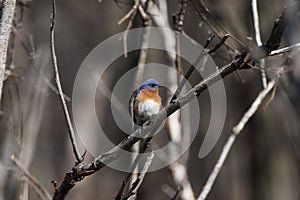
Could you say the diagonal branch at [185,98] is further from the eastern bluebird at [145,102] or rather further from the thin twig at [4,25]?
the eastern bluebird at [145,102]

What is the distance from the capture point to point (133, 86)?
9.05 ft

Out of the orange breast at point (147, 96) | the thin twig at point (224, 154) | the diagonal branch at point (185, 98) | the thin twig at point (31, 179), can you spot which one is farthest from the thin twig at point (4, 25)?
the orange breast at point (147, 96)

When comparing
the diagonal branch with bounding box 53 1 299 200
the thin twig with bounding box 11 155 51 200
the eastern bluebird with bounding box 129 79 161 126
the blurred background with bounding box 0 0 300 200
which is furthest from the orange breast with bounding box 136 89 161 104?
the diagonal branch with bounding box 53 1 299 200

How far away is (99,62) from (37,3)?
3.66 meters

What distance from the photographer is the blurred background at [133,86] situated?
8.09 feet

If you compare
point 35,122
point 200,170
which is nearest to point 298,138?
point 35,122

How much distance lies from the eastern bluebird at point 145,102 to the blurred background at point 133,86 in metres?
0.39

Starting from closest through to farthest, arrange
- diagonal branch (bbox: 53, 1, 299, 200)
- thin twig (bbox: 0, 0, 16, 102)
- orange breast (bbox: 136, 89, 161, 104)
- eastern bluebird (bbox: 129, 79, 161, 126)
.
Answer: diagonal branch (bbox: 53, 1, 299, 200), thin twig (bbox: 0, 0, 16, 102), eastern bluebird (bbox: 129, 79, 161, 126), orange breast (bbox: 136, 89, 161, 104)

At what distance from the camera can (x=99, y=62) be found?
5473mm

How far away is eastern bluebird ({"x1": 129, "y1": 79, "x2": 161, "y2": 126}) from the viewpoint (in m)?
2.37

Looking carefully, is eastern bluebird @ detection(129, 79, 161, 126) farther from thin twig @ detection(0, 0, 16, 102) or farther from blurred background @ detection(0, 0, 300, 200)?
thin twig @ detection(0, 0, 16, 102)

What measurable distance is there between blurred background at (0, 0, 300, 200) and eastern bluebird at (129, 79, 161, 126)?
391 mm

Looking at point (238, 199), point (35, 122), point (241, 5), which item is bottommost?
point (238, 199)

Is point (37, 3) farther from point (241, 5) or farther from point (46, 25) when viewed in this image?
point (241, 5)
